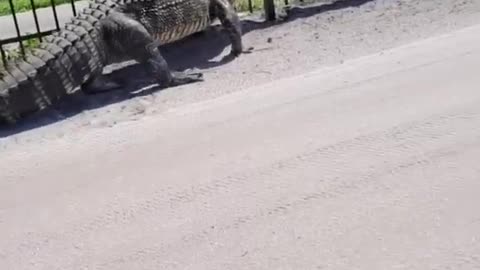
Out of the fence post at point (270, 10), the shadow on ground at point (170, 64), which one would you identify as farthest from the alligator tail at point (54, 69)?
the fence post at point (270, 10)

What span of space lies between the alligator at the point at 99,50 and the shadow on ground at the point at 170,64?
101 millimetres

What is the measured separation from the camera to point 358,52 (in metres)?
7.36

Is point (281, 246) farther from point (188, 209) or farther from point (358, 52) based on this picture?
point (358, 52)

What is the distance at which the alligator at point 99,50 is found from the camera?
6.34 metres

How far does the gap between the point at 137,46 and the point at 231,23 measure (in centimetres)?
123

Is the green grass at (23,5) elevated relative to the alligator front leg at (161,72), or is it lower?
lower

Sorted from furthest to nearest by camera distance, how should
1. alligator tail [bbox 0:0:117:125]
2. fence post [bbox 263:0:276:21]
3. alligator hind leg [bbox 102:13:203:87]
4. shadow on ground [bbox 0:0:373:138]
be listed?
fence post [bbox 263:0:276:21], alligator hind leg [bbox 102:13:203:87], shadow on ground [bbox 0:0:373:138], alligator tail [bbox 0:0:117:125]

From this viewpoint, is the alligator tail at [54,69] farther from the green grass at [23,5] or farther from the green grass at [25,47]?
the green grass at [23,5]

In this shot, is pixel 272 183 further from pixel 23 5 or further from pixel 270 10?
pixel 23 5

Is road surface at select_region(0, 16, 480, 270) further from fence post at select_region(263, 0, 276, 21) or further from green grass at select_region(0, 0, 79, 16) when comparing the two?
green grass at select_region(0, 0, 79, 16)

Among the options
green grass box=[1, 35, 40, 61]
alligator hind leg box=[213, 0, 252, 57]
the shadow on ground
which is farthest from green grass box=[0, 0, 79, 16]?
alligator hind leg box=[213, 0, 252, 57]

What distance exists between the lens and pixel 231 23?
7871mm

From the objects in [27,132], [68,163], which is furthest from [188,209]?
[27,132]

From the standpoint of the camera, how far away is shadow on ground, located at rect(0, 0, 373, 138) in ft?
21.0
